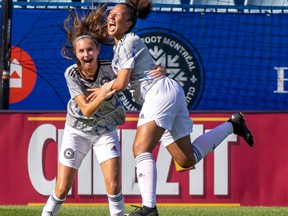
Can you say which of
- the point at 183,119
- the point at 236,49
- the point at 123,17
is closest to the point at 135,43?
the point at 123,17

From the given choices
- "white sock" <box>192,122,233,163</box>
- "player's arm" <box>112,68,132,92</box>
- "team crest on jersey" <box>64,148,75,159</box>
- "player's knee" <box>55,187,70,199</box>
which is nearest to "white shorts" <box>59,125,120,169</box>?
"team crest on jersey" <box>64,148,75,159</box>

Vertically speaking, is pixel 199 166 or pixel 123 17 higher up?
pixel 123 17

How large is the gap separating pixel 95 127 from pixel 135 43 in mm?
781

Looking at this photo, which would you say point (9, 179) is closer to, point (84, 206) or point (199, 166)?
point (84, 206)

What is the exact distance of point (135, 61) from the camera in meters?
7.77

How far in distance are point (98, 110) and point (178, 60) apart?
5903 mm

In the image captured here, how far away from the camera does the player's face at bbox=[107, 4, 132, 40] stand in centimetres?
779

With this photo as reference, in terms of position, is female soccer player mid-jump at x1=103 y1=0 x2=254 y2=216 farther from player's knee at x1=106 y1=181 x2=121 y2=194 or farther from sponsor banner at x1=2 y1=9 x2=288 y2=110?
sponsor banner at x1=2 y1=9 x2=288 y2=110

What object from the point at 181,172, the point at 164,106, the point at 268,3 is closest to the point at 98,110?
the point at 164,106

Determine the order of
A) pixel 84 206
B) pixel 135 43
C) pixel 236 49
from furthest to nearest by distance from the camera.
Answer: pixel 236 49
pixel 84 206
pixel 135 43

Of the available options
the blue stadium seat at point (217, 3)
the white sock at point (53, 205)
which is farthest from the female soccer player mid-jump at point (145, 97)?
the blue stadium seat at point (217, 3)

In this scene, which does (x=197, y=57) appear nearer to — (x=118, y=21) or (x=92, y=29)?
(x=92, y=29)

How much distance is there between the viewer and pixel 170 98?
7.78 meters

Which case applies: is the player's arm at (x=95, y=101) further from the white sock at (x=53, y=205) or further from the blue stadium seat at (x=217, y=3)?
the blue stadium seat at (x=217, y=3)
